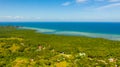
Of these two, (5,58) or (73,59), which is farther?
(5,58)

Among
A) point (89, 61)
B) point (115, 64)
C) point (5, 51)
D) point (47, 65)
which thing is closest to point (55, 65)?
point (47, 65)

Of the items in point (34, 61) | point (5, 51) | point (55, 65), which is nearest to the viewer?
point (55, 65)

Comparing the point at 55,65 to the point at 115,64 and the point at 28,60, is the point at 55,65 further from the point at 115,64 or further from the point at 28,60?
the point at 115,64

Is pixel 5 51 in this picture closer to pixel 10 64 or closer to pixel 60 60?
pixel 10 64

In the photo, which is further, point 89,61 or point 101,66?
point 89,61

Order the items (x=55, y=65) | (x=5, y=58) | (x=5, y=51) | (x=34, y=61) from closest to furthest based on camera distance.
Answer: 1. (x=55, y=65)
2. (x=34, y=61)
3. (x=5, y=58)
4. (x=5, y=51)

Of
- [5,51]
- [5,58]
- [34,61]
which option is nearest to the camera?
[34,61]

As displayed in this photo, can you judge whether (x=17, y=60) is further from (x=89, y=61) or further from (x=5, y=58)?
(x=89, y=61)

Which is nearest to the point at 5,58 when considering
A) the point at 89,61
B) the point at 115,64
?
the point at 89,61
